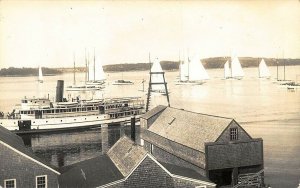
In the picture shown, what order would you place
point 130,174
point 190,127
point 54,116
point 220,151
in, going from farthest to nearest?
point 54,116 → point 190,127 → point 220,151 → point 130,174

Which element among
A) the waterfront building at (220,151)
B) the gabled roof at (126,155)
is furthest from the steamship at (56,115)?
the gabled roof at (126,155)

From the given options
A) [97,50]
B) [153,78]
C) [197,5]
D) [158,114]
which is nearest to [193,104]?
[153,78]

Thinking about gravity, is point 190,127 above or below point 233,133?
above

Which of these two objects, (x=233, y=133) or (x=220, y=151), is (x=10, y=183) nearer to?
(x=220, y=151)

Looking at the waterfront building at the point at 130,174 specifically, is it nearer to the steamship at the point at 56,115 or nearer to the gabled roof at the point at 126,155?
the gabled roof at the point at 126,155

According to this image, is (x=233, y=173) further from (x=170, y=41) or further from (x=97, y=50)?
(x=97, y=50)

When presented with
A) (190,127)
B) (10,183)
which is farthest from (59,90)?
(10,183)

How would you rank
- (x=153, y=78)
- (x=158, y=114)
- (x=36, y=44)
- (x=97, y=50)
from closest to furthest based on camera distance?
(x=36, y=44) → (x=97, y=50) → (x=158, y=114) → (x=153, y=78)

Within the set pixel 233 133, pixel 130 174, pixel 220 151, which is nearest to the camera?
pixel 130 174
